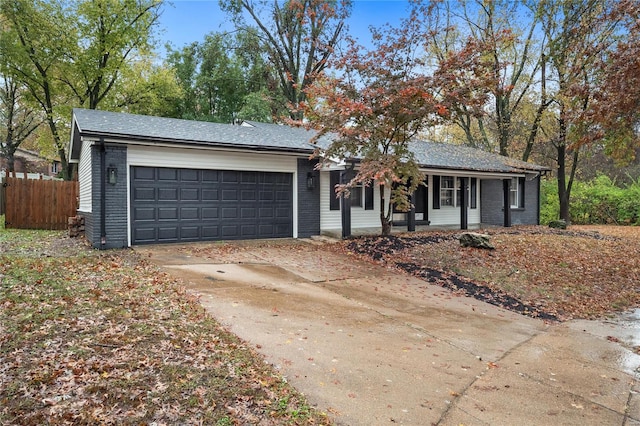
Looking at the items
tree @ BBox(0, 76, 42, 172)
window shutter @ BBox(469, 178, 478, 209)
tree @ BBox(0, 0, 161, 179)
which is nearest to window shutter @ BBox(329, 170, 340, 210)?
window shutter @ BBox(469, 178, 478, 209)

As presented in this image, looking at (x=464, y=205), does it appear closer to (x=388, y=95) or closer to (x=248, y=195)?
(x=388, y=95)

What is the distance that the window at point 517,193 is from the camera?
64.8 feet

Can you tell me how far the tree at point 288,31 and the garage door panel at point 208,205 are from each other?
1691cm

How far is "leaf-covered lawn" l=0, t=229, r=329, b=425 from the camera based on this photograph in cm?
274

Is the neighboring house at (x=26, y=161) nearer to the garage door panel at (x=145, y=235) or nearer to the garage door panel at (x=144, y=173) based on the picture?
the garage door panel at (x=144, y=173)

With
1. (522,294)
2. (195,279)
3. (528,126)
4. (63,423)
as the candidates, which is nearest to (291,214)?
(195,279)

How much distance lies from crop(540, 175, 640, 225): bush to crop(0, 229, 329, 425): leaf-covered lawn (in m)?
23.6

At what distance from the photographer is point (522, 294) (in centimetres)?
790

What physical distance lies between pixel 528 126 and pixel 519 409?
23.4m

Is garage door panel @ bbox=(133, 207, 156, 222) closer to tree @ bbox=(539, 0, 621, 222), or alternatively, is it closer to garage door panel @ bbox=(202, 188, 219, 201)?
garage door panel @ bbox=(202, 188, 219, 201)

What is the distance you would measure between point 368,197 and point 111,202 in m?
8.57

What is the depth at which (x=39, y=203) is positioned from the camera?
14586 mm

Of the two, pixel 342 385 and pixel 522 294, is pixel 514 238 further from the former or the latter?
pixel 342 385

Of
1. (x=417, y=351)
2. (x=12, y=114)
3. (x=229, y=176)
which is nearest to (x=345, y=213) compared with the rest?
(x=229, y=176)
